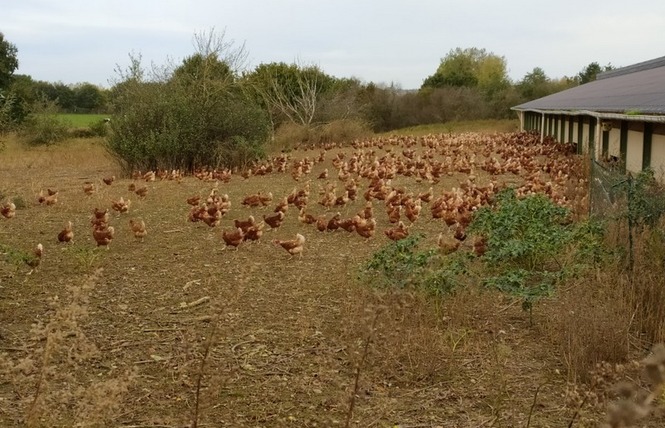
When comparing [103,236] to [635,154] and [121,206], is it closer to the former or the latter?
[121,206]

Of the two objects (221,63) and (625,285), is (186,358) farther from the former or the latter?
(221,63)

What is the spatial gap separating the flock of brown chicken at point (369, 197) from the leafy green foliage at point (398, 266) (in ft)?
3.75

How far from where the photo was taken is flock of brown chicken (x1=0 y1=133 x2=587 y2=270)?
8664 millimetres

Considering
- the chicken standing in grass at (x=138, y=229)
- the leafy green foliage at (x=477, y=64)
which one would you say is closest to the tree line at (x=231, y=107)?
the chicken standing in grass at (x=138, y=229)

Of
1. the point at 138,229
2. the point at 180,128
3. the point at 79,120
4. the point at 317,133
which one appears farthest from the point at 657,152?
the point at 79,120

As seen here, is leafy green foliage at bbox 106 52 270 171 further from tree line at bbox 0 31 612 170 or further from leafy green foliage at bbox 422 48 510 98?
leafy green foliage at bbox 422 48 510 98

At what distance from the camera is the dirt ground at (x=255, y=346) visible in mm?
3889

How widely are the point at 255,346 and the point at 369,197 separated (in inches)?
251

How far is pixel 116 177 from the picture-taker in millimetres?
17969

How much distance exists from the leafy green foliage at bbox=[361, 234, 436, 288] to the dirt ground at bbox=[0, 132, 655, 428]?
15 cm

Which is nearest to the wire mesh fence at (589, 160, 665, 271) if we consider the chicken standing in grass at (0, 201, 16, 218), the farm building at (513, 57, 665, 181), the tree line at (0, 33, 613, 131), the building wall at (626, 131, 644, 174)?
the farm building at (513, 57, 665, 181)

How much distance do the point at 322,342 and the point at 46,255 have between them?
4.43 m

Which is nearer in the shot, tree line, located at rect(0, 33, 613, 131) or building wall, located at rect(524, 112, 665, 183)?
building wall, located at rect(524, 112, 665, 183)

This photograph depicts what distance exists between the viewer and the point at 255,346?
525cm
